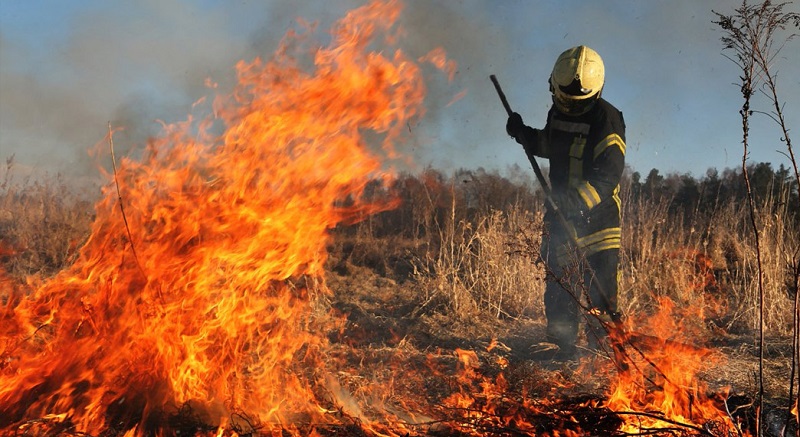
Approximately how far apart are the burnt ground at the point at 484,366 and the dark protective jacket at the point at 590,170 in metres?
1.19

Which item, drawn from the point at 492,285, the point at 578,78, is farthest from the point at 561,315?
the point at 578,78

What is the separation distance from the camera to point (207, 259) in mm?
3498

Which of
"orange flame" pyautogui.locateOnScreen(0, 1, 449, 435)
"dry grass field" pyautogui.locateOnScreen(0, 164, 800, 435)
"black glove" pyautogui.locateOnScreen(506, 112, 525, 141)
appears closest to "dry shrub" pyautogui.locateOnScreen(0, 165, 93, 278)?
"dry grass field" pyautogui.locateOnScreen(0, 164, 800, 435)

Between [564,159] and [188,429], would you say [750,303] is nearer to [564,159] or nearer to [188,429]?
[564,159]

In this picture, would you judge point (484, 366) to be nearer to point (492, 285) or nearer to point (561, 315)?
point (561, 315)

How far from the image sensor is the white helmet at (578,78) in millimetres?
4324

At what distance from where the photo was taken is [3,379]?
2.94m

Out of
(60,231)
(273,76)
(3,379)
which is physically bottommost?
(3,379)

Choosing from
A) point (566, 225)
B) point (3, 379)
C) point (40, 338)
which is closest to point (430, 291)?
point (566, 225)

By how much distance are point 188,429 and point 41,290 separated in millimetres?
1334

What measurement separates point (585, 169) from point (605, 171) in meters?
0.26

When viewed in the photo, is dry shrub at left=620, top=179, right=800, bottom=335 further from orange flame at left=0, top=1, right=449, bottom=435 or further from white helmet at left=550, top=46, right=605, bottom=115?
orange flame at left=0, top=1, right=449, bottom=435

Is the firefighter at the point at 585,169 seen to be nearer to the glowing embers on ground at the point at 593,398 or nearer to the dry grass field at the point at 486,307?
the dry grass field at the point at 486,307

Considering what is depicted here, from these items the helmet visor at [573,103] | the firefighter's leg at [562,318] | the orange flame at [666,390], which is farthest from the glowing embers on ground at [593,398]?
the helmet visor at [573,103]
